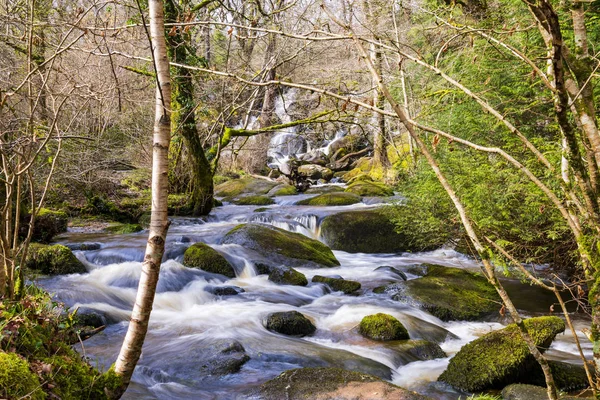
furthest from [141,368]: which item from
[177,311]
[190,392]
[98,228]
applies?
[98,228]

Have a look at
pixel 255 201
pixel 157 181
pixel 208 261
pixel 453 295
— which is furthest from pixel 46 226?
pixel 157 181

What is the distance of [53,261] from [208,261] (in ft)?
8.21

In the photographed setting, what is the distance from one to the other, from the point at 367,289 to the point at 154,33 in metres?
6.54

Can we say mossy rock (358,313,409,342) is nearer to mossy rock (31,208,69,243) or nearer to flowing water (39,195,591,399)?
flowing water (39,195,591,399)

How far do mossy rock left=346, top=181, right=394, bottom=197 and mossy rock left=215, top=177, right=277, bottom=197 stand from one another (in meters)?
3.34

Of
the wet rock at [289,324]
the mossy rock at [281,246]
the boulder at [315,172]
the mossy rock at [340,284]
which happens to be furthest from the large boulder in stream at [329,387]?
the boulder at [315,172]

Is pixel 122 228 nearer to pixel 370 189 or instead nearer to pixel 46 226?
pixel 46 226

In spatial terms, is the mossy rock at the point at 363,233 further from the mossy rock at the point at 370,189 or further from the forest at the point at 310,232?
the mossy rock at the point at 370,189

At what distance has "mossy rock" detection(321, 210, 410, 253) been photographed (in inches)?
457

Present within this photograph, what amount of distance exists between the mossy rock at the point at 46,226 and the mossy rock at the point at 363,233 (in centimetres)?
616

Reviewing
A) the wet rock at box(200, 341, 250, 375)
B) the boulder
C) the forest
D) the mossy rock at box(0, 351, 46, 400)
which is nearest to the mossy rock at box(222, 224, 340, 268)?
the forest

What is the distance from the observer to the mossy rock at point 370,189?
16.1 metres

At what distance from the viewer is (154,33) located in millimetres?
2455

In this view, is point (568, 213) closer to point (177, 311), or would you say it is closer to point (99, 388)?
point (99, 388)
